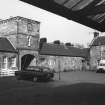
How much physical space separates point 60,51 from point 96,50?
371 inches

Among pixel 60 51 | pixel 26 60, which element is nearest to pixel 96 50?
pixel 60 51

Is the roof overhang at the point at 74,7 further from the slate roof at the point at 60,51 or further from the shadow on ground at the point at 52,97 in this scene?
the slate roof at the point at 60,51

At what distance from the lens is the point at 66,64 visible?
141ft

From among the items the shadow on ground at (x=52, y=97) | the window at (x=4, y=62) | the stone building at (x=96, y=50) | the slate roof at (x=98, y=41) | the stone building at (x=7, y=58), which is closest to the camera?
the shadow on ground at (x=52, y=97)

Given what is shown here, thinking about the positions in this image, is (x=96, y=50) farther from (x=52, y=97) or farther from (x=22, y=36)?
(x=52, y=97)

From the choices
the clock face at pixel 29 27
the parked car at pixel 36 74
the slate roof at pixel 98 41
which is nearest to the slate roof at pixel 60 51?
the slate roof at pixel 98 41

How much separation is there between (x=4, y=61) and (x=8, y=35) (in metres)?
5.05

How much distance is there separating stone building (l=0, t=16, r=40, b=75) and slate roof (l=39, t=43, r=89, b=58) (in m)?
3.09

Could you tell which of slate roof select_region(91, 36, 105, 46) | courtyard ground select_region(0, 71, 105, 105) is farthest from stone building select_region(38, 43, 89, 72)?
courtyard ground select_region(0, 71, 105, 105)

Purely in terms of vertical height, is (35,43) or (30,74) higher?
(35,43)

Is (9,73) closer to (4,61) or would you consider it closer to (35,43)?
(4,61)

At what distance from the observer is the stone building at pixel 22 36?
3278 cm

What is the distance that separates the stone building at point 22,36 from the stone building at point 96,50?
16.9 meters

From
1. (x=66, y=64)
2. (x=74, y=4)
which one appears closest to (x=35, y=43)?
(x=66, y=64)
